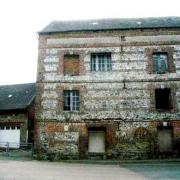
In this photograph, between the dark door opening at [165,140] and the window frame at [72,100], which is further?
the window frame at [72,100]

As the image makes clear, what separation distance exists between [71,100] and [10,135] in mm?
11056

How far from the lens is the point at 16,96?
32.7 m

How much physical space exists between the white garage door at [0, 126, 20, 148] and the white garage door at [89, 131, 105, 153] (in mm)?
10778

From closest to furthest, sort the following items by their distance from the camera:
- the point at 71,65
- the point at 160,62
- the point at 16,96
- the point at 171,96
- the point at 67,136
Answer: the point at 67,136
the point at 171,96
the point at 160,62
the point at 71,65
the point at 16,96

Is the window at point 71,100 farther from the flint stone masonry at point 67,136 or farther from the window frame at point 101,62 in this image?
the window frame at point 101,62

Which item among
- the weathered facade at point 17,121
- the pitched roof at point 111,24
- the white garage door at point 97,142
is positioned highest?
the pitched roof at point 111,24

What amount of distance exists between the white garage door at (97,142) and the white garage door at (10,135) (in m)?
10.8

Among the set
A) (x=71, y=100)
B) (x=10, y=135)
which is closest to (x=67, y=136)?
(x=71, y=100)

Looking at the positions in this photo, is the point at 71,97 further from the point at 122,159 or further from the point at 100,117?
the point at 122,159

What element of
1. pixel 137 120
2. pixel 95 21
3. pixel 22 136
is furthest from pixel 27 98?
pixel 137 120

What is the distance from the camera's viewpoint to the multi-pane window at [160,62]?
20.8 meters

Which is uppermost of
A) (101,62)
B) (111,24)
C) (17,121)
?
(111,24)

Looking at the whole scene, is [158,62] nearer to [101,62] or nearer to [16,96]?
[101,62]

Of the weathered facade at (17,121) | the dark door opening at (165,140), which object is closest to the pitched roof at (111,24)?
the dark door opening at (165,140)
